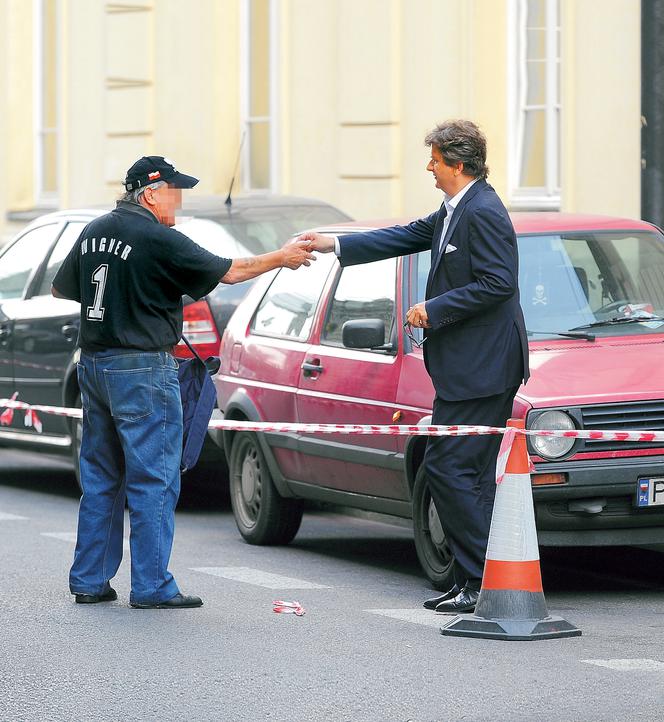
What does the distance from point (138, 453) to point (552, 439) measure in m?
1.70

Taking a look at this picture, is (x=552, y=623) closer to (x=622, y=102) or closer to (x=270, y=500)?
(x=270, y=500)

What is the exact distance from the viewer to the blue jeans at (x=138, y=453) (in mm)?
8164

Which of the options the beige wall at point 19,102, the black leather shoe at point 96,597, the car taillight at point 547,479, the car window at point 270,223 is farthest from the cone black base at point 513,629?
the beige wall at point 19,102

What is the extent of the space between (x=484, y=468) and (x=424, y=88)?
343 inches

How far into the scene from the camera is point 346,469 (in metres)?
9.45

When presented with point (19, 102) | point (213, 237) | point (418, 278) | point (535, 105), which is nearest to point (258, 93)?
point (535, 105)

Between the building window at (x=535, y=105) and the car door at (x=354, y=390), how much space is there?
20.3 feet

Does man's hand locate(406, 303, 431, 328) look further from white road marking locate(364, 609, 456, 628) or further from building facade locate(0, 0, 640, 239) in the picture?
building facade locate(0, 0, 640, 239)

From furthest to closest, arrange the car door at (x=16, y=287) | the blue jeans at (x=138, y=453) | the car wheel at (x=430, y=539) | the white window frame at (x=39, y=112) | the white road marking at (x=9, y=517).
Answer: the white window frame at (x=39, y=112) < the car door at (x=16, y=287) < the white road marking at (x=9, y=517) < the car wheel at (x=430, y=539) < the blue jeans at (x=138, y=453)

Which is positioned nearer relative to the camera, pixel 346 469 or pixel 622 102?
pixel 346 469

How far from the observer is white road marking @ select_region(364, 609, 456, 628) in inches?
312

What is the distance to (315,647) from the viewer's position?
737 cm

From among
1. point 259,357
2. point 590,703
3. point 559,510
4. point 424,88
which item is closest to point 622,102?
point 424,88

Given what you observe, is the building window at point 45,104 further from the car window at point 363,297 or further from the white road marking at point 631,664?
the white road marking at point 631,664
